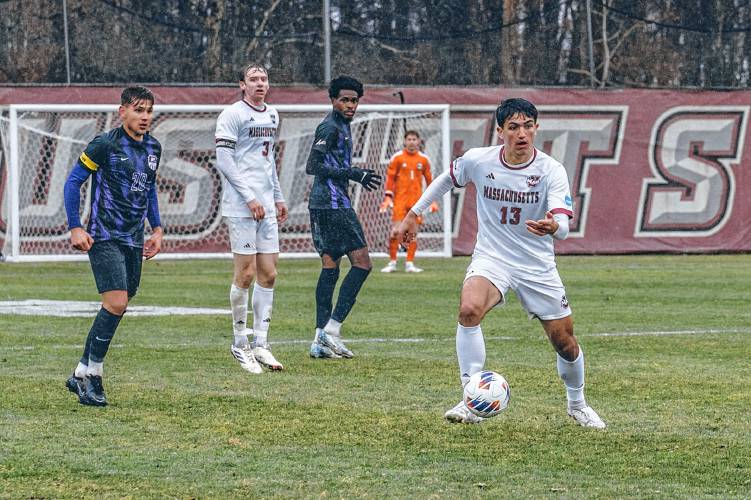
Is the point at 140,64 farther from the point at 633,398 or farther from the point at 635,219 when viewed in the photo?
the point at 633,398

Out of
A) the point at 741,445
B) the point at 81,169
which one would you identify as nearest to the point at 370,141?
the point at 81,169

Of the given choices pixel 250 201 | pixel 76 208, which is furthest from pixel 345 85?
pixel 76 208

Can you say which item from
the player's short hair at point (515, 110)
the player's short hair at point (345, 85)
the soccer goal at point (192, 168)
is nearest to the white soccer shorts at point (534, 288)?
the player's short hair at point (515, 110)

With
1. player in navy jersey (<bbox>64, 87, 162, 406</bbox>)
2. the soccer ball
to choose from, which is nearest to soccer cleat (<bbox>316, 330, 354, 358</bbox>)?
player in navy jersey (<bbox>64, 87, 162, 406</bbox>)

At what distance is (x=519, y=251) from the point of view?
24.4 feet

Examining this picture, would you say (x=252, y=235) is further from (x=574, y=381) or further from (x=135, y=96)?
(x=574, y=381)

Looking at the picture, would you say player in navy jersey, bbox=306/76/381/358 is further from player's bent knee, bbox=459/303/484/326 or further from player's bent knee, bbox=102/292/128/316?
player's bent knee, bbox=459/303/484/326

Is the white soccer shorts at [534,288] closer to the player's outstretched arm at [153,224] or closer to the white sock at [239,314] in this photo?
the player's outstretched arm at [153,224]

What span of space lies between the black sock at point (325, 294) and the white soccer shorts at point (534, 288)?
373 cm

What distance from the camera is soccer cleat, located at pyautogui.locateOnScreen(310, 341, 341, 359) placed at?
34.7 feet

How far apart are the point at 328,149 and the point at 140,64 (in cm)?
1312

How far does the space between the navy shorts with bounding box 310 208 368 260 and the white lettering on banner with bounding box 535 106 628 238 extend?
46.5ft

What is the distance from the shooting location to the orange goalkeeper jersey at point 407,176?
68.5ft

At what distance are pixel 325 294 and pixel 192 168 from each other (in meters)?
13.0
